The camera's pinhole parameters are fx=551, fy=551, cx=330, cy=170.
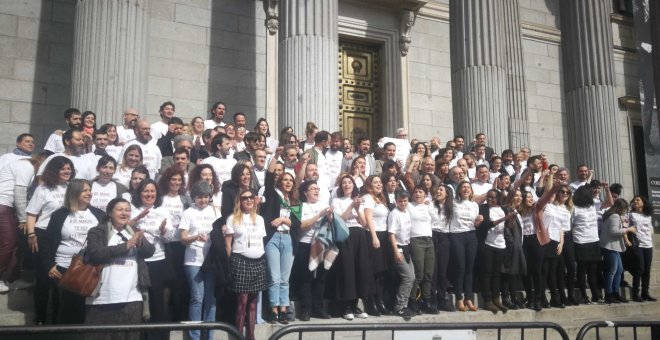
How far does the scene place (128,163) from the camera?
723 cm

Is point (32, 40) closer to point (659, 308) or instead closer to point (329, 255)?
point (329, 255)

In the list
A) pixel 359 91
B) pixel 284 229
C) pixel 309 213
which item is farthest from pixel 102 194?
pixel 359 91

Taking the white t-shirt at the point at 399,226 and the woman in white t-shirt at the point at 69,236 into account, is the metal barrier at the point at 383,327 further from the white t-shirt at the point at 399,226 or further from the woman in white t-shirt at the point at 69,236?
the white t-shirt at the point at 399,226

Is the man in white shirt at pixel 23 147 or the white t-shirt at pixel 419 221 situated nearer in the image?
the man in white shirt at pixel 23 147

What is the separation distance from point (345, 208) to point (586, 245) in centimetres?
483

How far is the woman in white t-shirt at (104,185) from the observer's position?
21.8 ft

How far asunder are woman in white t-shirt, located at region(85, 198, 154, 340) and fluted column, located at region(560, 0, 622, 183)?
12.8 m

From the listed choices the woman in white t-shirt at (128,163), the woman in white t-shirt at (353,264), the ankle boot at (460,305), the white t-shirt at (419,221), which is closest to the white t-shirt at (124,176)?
the woman in white t-shirt at (128,163)

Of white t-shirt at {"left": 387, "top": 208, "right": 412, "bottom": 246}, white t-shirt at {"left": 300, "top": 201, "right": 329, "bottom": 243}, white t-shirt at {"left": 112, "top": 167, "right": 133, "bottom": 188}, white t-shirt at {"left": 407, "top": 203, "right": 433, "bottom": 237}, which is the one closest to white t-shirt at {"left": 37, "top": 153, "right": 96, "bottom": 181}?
white t-shirt at {"left": 112, "top": 167, "right": 133, "bottom": 188}

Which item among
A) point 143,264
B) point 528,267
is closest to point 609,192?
point 528,267

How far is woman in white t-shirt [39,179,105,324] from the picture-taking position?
5.77 metres

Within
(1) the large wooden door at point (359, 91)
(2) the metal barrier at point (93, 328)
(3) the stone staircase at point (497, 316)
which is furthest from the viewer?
(1) the large wooden door at point (359, 91)

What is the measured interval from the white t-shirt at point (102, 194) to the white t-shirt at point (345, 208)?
2854mm

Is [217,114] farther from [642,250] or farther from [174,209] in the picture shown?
[642,250]
